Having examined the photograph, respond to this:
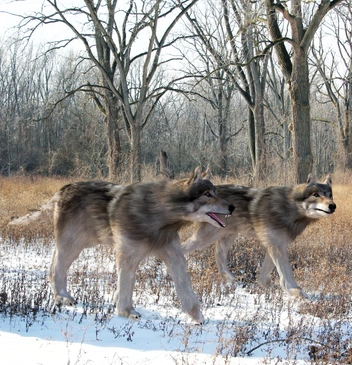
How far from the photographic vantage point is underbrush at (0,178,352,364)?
5035mm

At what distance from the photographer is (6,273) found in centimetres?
819

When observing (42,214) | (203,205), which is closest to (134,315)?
(203,205)

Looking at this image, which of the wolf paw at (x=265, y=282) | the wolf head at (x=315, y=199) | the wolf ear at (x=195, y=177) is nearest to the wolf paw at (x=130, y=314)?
the wolf ear at (x=195, y=177)

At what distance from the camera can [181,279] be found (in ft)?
19.3

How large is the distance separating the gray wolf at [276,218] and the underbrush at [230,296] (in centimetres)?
39

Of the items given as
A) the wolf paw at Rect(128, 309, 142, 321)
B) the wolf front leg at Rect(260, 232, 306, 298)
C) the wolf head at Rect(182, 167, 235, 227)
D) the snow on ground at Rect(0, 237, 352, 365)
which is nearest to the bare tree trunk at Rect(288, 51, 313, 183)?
the wolf front leg at Rect(260, 232, 306, 298)

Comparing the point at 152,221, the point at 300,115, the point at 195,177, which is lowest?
the point at 152,221

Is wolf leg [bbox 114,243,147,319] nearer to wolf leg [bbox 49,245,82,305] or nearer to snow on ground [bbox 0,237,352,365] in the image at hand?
snow on ground [bbox 0,237,352,365]

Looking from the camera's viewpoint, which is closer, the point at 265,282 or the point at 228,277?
the point at 265,282

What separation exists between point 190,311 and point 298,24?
9.63m

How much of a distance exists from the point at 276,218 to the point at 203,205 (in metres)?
2.39

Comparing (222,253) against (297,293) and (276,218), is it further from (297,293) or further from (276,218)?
(297,293)

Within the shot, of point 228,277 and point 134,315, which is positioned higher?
point 134,315

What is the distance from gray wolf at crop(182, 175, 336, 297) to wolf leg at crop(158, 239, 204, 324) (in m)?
2.14
